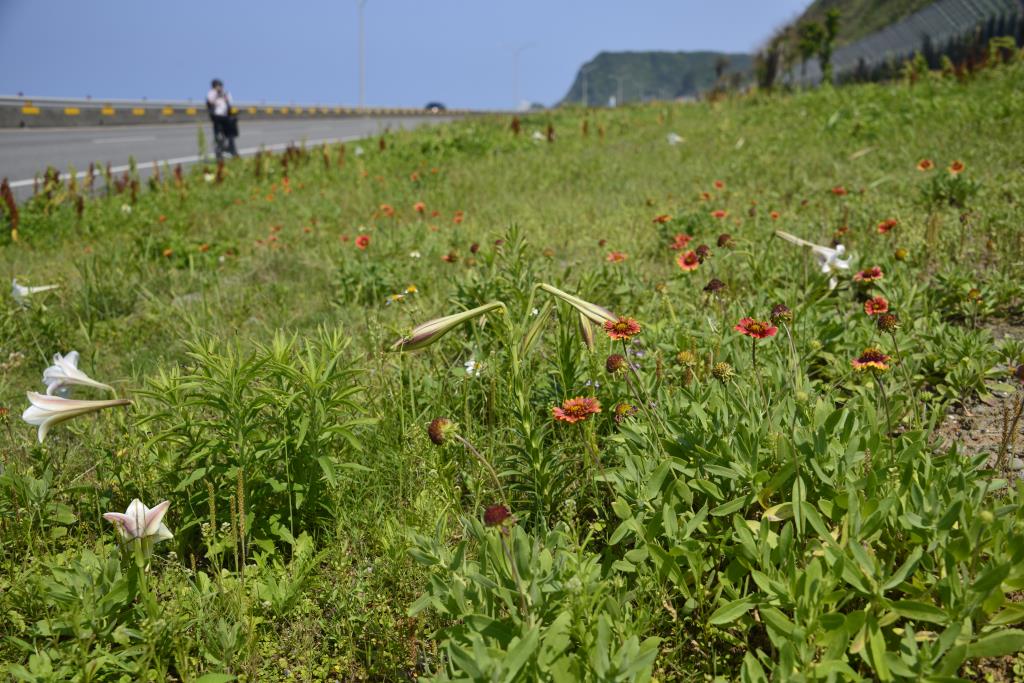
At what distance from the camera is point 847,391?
2.63 metres

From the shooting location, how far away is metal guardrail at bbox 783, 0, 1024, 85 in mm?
17438

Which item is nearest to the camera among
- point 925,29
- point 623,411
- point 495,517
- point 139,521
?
point 495,517

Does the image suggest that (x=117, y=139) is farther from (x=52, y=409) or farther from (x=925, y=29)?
(x=925, y=29)

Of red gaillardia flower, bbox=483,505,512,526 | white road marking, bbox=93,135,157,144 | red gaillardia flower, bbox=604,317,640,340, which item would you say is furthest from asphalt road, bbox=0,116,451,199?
red gaillardia flower, bbox=483,505,512,526

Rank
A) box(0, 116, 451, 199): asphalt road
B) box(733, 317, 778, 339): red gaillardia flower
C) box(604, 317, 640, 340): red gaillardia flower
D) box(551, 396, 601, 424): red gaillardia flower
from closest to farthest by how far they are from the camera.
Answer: box(551, 396, 601, 424): red gaillardia flower, box(604, 317, 640, 340): red gaillardia flower, box(733, 317, 778, 339): red gaillardia flower, box(0, 116, 451, 199): asphalt road

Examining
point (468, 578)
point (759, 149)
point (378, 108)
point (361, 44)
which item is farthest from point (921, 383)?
point (378, 108)

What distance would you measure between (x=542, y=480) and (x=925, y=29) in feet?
78.4

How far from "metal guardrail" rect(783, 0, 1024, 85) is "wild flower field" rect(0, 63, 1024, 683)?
14.4m

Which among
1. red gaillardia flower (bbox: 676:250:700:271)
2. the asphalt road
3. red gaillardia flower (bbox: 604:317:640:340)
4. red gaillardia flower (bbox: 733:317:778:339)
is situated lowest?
red gaillardia flower (bbox: 733:317:778:339)

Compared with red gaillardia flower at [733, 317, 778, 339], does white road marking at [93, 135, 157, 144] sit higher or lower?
higher

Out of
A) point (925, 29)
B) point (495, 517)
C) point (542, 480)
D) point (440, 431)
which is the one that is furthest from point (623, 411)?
point (925, 29)

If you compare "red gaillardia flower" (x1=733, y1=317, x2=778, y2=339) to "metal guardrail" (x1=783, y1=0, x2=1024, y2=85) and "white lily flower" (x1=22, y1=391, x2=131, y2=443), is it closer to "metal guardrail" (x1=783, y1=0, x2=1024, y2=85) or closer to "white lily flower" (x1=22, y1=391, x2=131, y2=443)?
"white lily flower" (x1=22, y1=391, x2=131, y2=443)

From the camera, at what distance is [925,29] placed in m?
20.8

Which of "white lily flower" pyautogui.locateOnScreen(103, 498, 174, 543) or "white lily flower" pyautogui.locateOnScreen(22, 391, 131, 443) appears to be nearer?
"white lily flower" pyautogui.locateOnScreen(103, 498, 174, 543)
